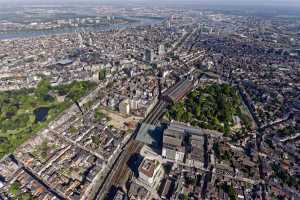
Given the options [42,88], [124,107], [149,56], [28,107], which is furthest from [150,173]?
[149,56]

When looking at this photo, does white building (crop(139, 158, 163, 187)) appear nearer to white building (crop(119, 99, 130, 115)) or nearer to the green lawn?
the green lawn

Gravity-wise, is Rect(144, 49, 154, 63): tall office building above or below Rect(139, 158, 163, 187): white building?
above

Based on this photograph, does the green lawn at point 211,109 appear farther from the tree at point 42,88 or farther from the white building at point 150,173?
the tree at point 42,88

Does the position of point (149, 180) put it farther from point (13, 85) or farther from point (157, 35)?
point (157, 35)

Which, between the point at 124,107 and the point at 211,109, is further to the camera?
the point at 211,109

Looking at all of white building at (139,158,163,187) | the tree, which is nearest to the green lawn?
white building at (139,158,163,187)

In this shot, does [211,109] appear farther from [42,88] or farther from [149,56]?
[42,88]

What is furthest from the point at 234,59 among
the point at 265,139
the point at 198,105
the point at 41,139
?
the point at 41,139

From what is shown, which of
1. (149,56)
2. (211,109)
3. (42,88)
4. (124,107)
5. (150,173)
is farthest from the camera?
(149,56)
